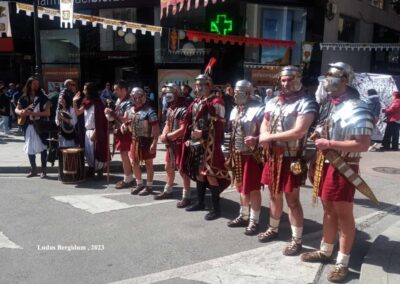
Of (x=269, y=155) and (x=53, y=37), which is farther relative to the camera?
(x=53, y=37)

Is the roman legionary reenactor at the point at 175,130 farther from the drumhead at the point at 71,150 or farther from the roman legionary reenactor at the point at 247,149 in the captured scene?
the drumhead at the point at 71,150

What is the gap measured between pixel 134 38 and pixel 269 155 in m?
13.3

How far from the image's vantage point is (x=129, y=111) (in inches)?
274

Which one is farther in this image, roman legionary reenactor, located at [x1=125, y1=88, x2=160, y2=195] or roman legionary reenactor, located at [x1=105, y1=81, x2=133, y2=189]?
roman legionary reenactor, located at [x1=105, y1=81, x2=133, y2=189]

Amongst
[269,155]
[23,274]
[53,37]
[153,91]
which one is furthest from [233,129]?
[53,37]

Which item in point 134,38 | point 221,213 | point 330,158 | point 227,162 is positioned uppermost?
point 134,38

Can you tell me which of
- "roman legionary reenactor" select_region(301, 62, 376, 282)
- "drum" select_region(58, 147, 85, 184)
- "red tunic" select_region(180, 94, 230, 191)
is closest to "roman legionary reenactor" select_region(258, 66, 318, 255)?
"roman legionary reenactor" select_region(301, 62, 376, 282)

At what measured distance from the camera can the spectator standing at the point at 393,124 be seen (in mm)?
12609

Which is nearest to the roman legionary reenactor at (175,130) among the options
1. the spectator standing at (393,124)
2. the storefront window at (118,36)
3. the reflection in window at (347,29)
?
the spectator standing at (393,124)

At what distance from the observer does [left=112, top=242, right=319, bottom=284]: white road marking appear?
403cm

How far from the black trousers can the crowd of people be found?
726 centimetres

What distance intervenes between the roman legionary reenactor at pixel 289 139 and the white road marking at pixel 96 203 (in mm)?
2517

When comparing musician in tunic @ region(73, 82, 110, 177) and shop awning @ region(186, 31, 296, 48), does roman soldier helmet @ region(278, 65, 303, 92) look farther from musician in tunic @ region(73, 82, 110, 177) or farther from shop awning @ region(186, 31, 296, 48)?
shop awning @ region(186, 31, 296, 48)

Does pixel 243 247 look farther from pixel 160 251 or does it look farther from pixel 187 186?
pixel 187 186
